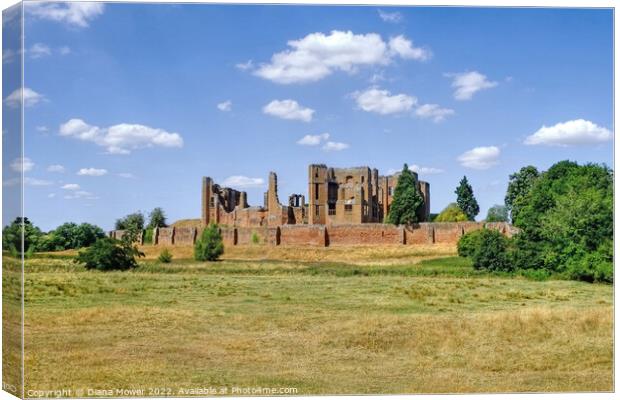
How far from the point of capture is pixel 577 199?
14.1 m

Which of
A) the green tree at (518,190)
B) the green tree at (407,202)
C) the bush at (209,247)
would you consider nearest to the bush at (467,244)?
the green tree at (518,190)

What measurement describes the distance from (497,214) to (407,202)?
500 cm

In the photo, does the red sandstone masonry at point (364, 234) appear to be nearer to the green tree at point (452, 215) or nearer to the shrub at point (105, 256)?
the green tree at point (452, 215)

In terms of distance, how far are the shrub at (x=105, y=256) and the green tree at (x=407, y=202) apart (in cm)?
1700

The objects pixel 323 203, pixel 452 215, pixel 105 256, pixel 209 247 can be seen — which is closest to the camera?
pixel 105 256

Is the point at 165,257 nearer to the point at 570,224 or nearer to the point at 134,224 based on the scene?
the point at 134,224

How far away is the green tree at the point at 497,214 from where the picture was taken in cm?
2514

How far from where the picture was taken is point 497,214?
27688mm

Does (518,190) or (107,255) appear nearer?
(107,255)

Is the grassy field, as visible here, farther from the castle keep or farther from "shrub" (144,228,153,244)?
the castle keep

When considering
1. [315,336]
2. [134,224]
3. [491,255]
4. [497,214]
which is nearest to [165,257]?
[134,224]

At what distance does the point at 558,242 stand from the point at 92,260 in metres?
9.80

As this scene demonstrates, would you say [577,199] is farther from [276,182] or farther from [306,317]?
[276,182]

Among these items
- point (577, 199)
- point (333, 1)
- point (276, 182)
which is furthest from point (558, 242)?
point (276, 182)
